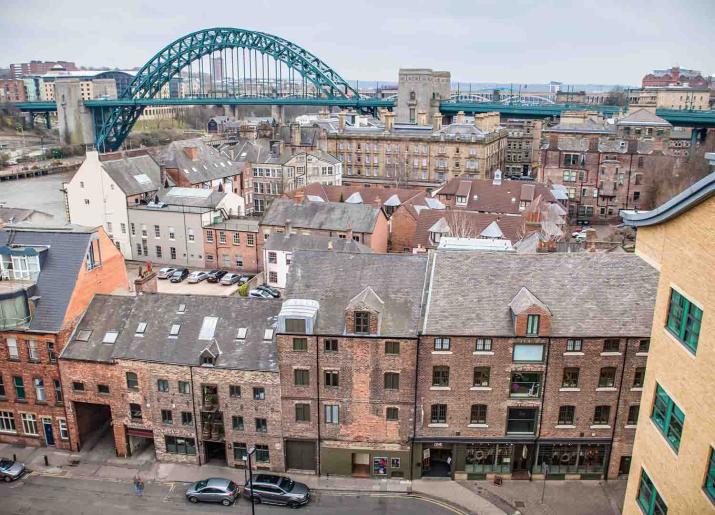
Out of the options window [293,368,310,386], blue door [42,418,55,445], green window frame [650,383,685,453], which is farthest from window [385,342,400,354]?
blue door [42,418,55,445]

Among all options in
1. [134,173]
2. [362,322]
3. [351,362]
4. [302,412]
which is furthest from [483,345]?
[134,173]

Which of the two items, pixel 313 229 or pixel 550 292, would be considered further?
pixel 313 229

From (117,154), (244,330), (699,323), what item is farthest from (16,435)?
(117,154)

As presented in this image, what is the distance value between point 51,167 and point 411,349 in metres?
148

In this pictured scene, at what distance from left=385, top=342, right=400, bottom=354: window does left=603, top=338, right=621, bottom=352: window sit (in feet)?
34.3

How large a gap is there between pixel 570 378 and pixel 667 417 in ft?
50.6

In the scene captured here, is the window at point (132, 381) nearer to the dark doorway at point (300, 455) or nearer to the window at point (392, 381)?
the dark doorway at point (300, 455)

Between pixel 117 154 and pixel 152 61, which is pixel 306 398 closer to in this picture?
pixel 117 154

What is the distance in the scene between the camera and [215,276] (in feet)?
205

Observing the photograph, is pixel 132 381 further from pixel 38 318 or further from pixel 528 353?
pixel 528 353

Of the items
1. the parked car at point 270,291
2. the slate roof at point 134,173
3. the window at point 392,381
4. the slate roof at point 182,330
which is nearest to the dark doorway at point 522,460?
the window at point 392,381

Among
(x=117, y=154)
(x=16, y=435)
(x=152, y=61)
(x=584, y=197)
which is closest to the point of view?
(x=16, y=435)

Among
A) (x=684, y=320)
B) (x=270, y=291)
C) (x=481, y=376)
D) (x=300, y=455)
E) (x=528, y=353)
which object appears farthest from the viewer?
(x=270, y=291)

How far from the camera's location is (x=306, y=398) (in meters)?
32.4
